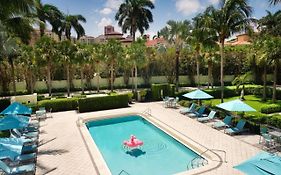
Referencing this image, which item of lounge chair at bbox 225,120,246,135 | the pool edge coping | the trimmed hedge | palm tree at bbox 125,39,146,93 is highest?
palm tree at bbox 125,39,146,93

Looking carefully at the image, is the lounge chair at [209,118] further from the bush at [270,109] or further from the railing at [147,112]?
the bush at [270,109]

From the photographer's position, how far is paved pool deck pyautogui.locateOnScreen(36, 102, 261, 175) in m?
11.6

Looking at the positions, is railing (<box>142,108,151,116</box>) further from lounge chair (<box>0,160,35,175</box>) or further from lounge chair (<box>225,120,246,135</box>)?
lounge chair (<box>0,160,35,175</box>)

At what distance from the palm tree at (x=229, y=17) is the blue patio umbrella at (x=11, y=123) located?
17646 millimetres

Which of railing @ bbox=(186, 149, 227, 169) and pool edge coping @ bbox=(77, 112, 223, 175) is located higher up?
pool edge coping @ bbox=(77, 112, 223, 175)

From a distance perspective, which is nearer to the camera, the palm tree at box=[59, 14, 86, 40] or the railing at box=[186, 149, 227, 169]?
the railing at box=[186, 149, 227, 169]

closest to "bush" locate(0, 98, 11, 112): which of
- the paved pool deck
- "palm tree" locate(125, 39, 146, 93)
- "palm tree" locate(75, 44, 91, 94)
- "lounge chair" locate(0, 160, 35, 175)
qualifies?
the paved pool deck

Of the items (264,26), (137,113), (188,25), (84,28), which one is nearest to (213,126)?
(137,113)

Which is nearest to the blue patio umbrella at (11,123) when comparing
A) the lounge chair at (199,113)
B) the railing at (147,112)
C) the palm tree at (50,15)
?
the railing at (147,112)

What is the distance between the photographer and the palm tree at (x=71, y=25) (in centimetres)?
4381

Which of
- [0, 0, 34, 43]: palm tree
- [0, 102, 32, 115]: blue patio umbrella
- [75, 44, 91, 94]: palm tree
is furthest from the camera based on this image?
[75, 44, 91, 94]: palm tree

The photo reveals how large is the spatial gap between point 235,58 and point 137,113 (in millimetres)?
26399

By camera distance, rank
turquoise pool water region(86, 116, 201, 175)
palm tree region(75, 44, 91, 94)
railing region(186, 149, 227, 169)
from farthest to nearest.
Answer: palm tree region(75, 44, 91, 94) → turquoise pool water region(86, 116, 201, 175) → railing region(186, 149, 227, 169)

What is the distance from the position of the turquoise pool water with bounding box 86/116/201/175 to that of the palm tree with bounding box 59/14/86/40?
28337 mm
